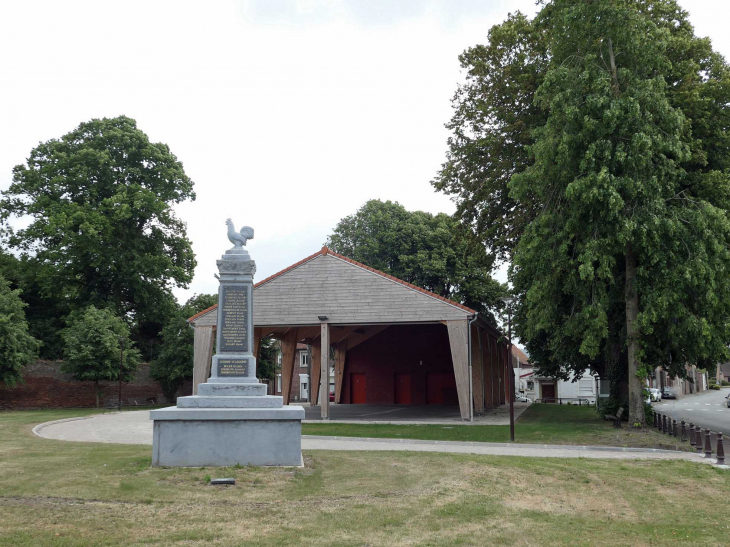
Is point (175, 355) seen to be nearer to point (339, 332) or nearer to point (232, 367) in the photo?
point (339, 332)

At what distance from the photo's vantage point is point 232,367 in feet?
41.4

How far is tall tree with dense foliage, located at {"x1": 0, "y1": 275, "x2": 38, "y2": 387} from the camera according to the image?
102ft

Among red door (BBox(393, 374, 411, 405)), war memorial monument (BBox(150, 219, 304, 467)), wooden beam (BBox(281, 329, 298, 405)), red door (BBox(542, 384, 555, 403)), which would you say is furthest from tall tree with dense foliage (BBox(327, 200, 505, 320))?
war memorial monument (BBox(150, 219, 304, 467))

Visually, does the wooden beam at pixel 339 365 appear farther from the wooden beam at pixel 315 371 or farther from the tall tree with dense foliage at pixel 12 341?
the tall tree with dense foliage at pixel 12 341

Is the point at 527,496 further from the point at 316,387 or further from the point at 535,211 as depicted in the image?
the point at 316,387

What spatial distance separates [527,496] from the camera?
981 cm

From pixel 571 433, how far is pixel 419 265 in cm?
2639

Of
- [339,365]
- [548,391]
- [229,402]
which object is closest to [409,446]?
[229,402]

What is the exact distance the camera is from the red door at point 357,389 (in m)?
43.4

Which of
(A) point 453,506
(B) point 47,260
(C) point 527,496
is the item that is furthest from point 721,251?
(B) point 47,260

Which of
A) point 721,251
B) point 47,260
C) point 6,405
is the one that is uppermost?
point 47,260

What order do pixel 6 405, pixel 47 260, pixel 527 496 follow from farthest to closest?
pixel 47 260 → pixel 6 405 → pixel 527 496

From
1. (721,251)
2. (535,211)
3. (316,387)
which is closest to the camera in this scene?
(721,251)

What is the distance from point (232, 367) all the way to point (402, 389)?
30.4 m
